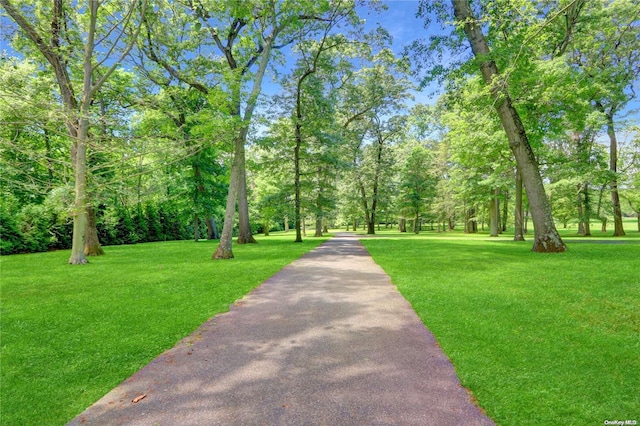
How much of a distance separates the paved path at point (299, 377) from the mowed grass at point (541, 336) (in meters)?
0.37

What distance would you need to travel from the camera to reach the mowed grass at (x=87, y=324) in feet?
10.1

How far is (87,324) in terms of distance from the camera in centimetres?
508


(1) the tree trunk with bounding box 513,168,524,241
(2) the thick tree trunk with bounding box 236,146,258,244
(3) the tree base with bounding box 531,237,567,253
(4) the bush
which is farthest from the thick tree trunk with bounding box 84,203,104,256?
(1) the tree trunk with bounding box 513,168,524,241

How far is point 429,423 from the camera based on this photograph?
2557 millimetres

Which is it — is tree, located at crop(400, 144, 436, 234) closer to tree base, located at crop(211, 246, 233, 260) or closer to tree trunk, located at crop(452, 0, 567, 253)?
tree trunk, located at crop(452, 0, 567, 253)

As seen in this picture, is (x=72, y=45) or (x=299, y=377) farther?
(x=72, y=45)

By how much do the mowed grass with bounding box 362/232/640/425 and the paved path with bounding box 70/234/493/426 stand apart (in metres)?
0.37

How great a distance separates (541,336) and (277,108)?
76.2 ft

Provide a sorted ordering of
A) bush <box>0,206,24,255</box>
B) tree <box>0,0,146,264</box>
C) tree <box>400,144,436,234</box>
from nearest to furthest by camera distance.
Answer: tree <box>0,0,146,264</box> < bush <box>0,206,24,255</box> < tree <box>400,144,436,234</box>

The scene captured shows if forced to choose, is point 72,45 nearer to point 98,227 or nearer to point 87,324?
point 87,324

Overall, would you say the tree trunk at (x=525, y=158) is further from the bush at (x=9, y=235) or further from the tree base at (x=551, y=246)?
the bush at (x=9, y=235)

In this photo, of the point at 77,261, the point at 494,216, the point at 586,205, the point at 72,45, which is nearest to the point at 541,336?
the point at 77,261

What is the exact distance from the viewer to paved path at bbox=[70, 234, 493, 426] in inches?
105

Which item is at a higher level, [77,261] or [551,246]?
[551,246]
